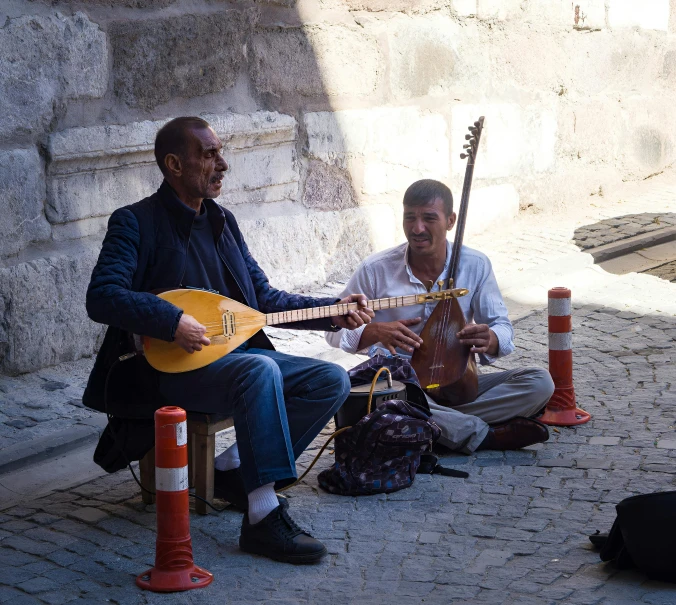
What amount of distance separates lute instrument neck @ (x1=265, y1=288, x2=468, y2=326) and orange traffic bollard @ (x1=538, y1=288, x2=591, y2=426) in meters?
0.76

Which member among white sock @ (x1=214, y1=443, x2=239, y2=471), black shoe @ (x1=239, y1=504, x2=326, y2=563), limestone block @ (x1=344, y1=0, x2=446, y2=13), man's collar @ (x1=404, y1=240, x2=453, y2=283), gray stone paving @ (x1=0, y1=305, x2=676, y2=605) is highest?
limestone block @ (x1=344, y1=0, x2=446, y2=13)

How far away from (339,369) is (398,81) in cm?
444

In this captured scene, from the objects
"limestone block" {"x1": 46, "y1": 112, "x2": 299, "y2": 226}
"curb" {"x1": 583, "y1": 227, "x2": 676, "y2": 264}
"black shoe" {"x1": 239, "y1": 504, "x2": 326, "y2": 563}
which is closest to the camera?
"black shoe" {"x1": 239, "y1": 504, "x2": 326, "y2": 563}

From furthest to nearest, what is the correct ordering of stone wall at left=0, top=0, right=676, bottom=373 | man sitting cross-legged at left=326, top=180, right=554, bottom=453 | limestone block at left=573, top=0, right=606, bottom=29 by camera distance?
limestone block at left=573, top=0, right=606, bottom=29 → stone wall at left=0, top=0, right=676, bottom=373 → man sitting cross-legged at left=326, top=180, right=554, bottom=453

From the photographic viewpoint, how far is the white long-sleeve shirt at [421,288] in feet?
15.6

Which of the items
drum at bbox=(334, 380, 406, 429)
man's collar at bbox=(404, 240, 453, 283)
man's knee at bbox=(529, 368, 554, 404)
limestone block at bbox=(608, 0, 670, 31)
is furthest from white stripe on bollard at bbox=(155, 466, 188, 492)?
limestone block at bbox=(608, 0, 670, 31)

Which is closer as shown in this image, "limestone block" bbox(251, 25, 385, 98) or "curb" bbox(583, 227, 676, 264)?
"limestone block" bbox(251, 25, 385, 98)

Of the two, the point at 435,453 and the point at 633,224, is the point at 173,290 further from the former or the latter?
the point at 633,224

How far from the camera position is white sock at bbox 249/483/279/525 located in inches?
146

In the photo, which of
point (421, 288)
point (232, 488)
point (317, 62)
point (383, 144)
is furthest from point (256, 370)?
point (383, 144)

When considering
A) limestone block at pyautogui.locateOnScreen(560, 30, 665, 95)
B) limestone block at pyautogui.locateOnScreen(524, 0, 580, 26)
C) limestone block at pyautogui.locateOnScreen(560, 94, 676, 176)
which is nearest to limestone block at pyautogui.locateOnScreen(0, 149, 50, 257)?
limestone block at pyautogui.locateOnScreen(524, 0, 580, 26)

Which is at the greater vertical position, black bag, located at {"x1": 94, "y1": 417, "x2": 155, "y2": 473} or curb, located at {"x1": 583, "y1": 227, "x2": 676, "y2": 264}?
curb, located at {"x1": 583, "y1": 227, "x2": 676, "y2": 264}

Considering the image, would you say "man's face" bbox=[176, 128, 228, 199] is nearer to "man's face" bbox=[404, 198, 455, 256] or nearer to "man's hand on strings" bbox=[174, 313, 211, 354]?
"man's hand on strings" bbox=[174, 313, 211, 354]

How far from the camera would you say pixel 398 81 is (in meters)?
8.07
